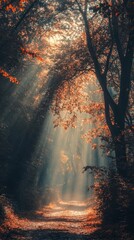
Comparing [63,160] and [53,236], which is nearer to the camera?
[53,236]

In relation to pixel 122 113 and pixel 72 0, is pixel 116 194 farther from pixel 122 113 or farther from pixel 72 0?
pixel 72 0

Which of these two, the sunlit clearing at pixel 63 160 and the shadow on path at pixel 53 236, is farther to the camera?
the sunlit clearing at pixel 63 160

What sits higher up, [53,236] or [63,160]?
[63,160]

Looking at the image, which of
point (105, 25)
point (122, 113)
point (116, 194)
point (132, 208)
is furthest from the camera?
point (105, 25)

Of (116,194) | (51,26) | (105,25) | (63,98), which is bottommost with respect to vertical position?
(116,194)

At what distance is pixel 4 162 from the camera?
96.4 feet

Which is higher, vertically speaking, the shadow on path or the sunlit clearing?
the sunlit clearing

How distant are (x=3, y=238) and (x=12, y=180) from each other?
18.5 metres

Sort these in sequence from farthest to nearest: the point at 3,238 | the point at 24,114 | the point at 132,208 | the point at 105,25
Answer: the point at 24,114
the point at 105,25
the point at 132,208
the point at 3,238

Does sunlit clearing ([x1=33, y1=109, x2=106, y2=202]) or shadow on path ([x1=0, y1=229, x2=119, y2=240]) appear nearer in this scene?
shadow on path ([x1=0, y1=229, x2=119, y2=240])

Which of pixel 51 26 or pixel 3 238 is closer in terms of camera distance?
pixel 3 238

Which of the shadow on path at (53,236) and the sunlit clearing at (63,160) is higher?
the sunlit clearing at (63,160)

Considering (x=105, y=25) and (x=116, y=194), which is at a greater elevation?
(x=105, y=25)

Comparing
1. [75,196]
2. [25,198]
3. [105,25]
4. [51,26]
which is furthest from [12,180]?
[75,196]
